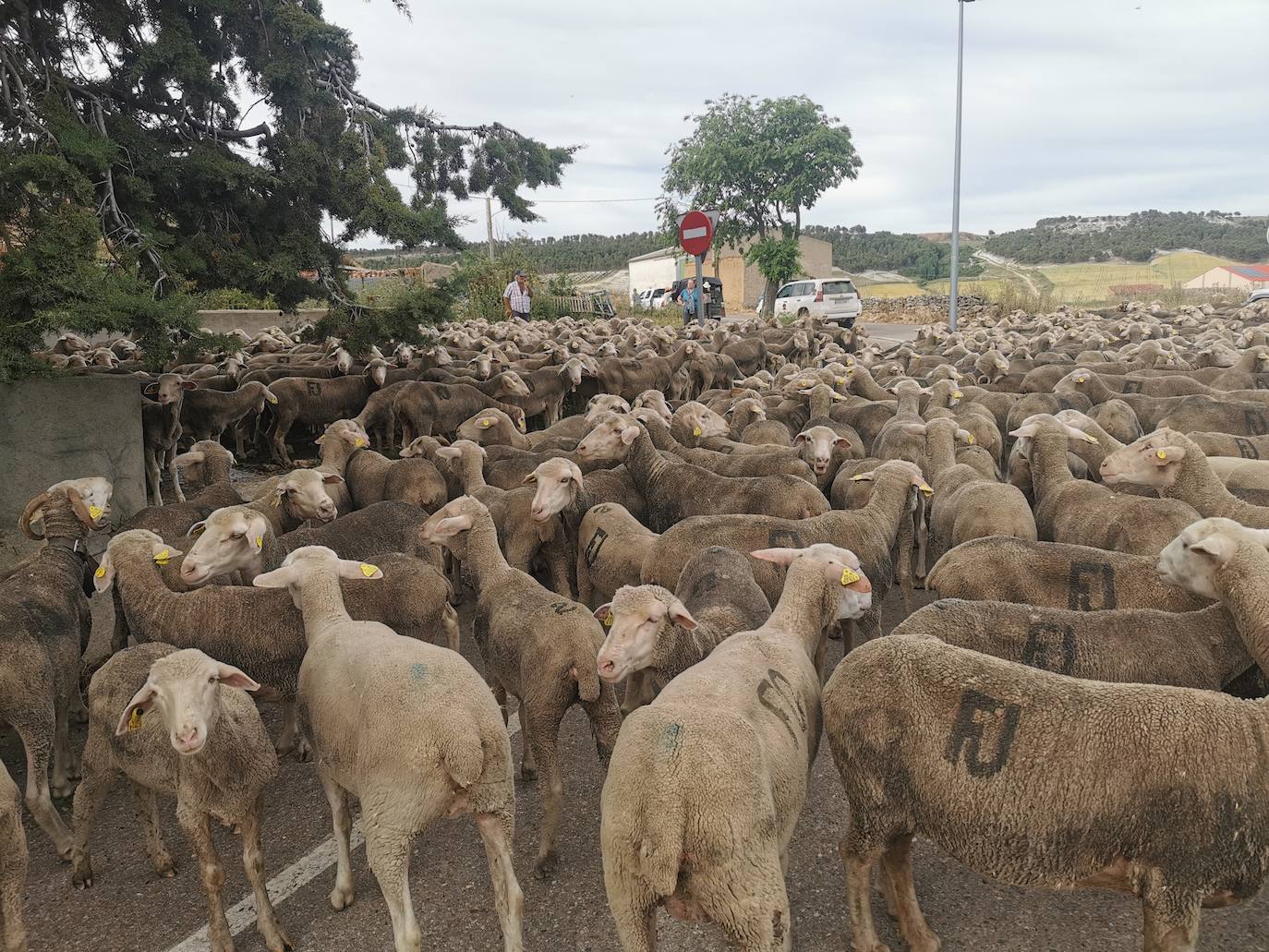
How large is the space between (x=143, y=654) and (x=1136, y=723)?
411 centimetres

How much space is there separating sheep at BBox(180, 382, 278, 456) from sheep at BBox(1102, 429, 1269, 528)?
391 inches

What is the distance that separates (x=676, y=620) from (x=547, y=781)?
37.9 inches

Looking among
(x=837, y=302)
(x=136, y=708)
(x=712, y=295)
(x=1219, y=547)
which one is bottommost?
(x=136, y=708)

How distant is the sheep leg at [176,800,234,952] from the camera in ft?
11.3

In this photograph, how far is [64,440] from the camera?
25.5 feet

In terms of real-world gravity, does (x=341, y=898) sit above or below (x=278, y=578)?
below

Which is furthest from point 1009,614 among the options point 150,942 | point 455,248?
point 455,248

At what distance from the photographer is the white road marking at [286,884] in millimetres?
Answer: 3578

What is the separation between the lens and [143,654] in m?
4.13

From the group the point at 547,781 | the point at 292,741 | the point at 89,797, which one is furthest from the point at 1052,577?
the point at 89,797

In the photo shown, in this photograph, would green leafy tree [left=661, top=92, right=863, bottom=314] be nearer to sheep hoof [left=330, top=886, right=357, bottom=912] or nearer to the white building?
the white building

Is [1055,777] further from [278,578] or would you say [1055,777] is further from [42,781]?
[42,781]

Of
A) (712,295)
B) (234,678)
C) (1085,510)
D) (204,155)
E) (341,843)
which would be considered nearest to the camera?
(234,678)

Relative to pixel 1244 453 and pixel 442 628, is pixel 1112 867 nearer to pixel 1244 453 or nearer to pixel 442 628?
pixel 442 628
